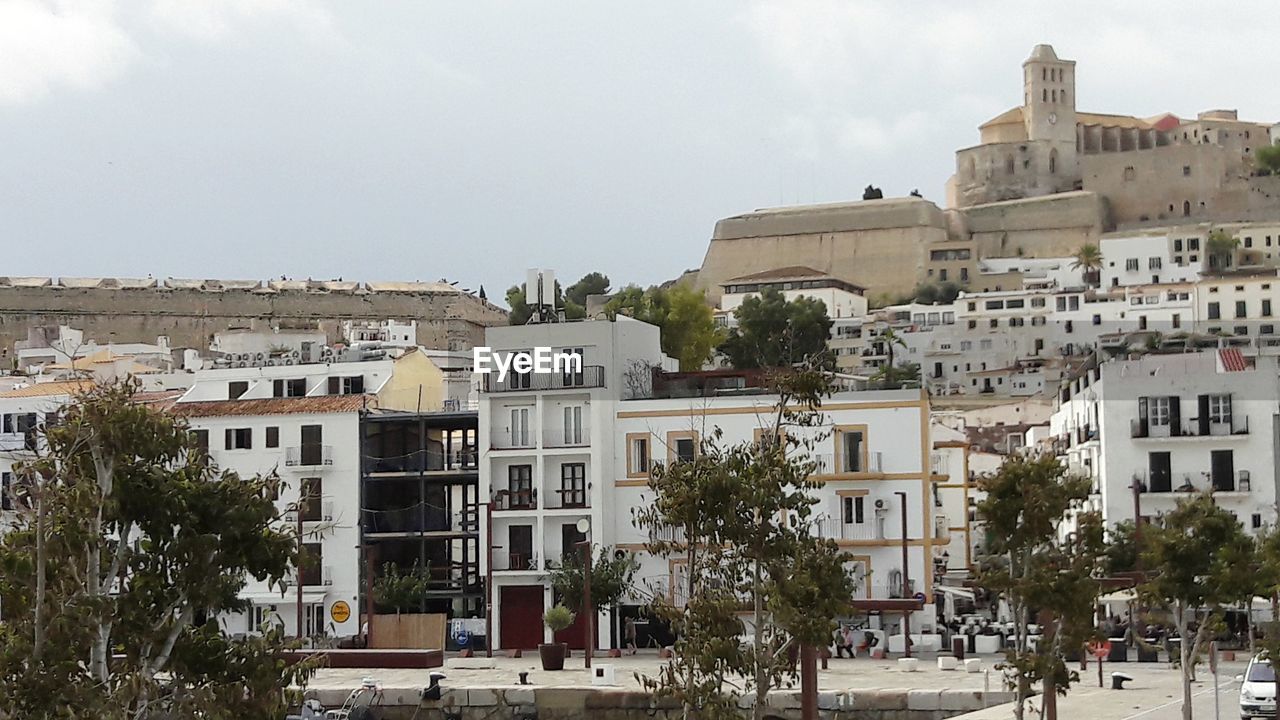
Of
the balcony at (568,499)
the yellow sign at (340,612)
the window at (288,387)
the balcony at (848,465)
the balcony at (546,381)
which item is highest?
the window at (288,387)

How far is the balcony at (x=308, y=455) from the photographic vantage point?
57.2m

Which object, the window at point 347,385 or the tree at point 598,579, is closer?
the tree at point 598,579

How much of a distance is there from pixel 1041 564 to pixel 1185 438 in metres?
29.0

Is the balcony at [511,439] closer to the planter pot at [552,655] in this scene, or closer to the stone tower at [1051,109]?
the planter pot at [552,655]

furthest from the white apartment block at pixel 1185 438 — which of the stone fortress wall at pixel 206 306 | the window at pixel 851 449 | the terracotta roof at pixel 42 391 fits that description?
the stone fortress wall at pixel 206 306

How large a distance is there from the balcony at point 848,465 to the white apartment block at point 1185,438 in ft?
20.3

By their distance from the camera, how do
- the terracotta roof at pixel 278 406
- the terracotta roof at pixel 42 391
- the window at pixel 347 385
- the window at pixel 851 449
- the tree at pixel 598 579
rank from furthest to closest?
the terracotta roof at pixel 42 391, the window at pixel 347 385, the terracotta roof at pixel 278 406, the window at pixel 851 449, the tree at pixel 598 579

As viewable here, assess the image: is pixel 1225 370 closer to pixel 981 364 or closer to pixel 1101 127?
pixel 981 364

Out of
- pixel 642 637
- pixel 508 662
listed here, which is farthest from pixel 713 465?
pixel 642 637

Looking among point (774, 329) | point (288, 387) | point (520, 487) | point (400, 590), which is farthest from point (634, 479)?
point (774, 329)

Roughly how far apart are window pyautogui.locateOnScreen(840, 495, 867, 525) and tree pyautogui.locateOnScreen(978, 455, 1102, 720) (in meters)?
24.3

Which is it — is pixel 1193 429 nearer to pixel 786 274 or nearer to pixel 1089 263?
pixel 1089 263

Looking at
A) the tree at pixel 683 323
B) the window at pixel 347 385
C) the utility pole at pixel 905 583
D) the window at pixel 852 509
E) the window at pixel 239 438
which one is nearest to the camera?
the utility pole at pixel 905 583

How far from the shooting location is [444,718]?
133 feet
